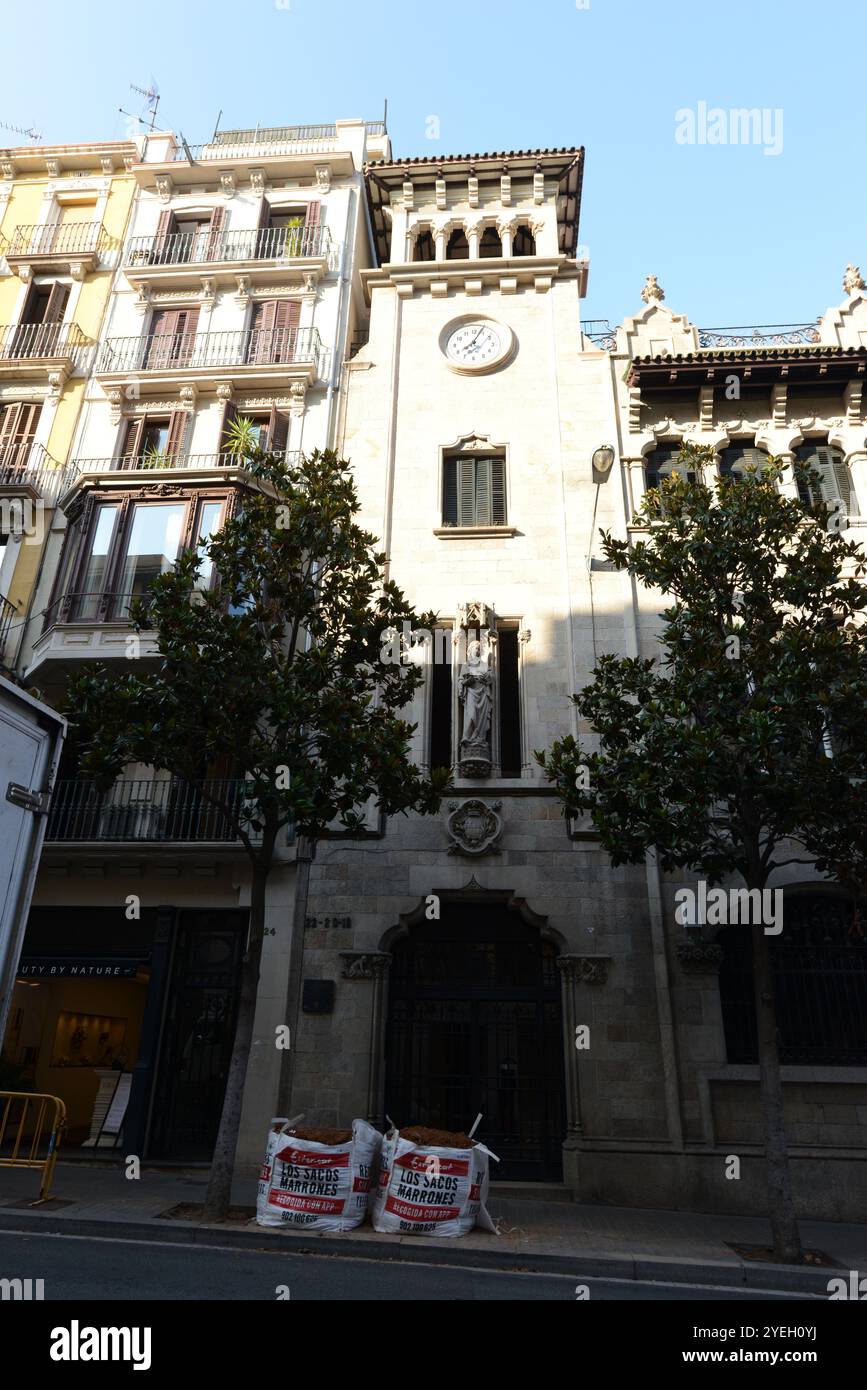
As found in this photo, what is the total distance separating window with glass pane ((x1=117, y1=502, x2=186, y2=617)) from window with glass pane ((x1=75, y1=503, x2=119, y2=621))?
0.45m

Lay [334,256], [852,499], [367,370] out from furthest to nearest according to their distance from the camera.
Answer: [334,256] < [367,370] < [852,499]

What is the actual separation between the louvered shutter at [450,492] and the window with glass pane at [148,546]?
6.09 m

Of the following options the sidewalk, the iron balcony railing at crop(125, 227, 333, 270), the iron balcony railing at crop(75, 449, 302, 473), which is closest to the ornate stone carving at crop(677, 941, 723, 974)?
the sidewalk

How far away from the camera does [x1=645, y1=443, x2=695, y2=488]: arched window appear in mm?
19891

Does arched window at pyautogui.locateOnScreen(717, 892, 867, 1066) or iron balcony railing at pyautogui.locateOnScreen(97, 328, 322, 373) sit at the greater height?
iron balcony railing at pyautogui.locateOnScreen(97, 328, 322, 373)

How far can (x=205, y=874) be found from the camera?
16.8m

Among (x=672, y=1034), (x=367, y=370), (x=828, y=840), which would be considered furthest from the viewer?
(x=367, y=370)

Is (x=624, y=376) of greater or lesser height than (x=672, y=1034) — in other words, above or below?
above

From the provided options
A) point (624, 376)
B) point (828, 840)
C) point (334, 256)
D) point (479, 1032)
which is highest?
point (334, 256)

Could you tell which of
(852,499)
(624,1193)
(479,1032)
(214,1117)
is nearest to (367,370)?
(852,499)

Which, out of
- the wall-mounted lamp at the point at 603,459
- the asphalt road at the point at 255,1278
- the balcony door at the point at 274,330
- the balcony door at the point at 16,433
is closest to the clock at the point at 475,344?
the balcony door at the point at 274,330

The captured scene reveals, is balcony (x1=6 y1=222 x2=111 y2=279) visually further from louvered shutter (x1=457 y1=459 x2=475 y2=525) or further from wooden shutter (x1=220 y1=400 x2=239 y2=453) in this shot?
louvered shutter (x1=457 y1=459 x2=475 y2=525)

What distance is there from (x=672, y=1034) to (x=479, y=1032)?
342 centimetres
